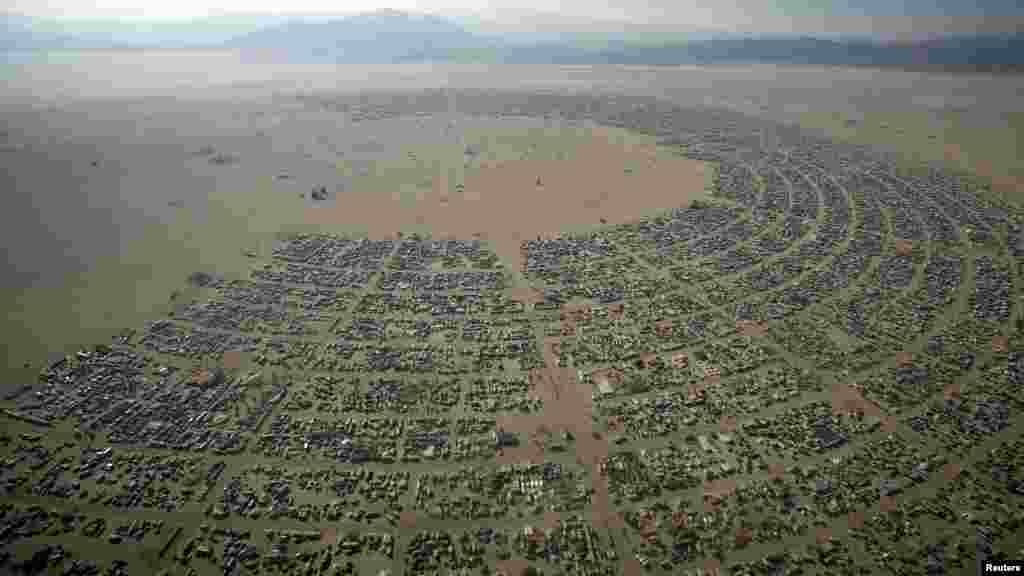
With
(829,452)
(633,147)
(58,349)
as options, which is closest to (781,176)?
(633,147)

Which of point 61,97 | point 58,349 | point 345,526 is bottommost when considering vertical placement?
point 345,526

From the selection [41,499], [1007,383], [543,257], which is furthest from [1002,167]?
[41,499]

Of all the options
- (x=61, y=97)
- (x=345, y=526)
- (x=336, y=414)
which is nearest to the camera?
(x=345, y=526)

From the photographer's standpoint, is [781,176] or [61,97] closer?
[781,176]

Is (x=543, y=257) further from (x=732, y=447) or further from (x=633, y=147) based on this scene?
(x=633, y=147)

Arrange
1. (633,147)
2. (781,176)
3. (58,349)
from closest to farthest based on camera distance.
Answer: (58,349), (781,176), (633,147)

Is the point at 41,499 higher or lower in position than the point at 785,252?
lower

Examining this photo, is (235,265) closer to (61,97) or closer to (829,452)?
(829,452)
